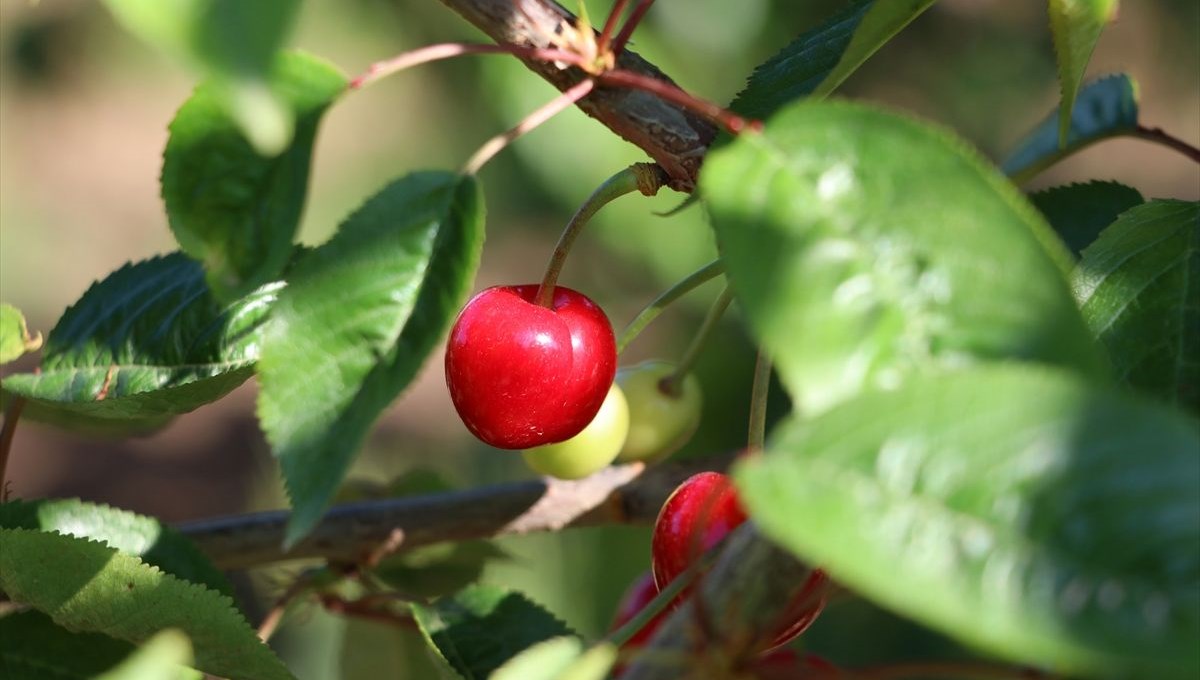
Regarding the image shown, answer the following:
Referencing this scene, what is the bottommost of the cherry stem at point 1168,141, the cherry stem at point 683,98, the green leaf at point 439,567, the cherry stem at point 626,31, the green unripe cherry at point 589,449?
the green leaf at point 439,567

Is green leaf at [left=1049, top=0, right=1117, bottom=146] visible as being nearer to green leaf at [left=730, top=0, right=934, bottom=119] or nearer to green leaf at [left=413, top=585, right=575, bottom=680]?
green leaf at [left=730, top=0, right=934, bottom=119]

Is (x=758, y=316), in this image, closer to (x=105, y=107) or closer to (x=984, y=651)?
(x=984, y=651)

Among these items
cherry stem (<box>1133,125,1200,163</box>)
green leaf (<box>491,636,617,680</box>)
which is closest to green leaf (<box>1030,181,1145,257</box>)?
cherry stem (<box>1133,125,1200,163</box>)

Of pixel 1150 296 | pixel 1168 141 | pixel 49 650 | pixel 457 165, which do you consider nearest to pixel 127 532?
pixel 49 650

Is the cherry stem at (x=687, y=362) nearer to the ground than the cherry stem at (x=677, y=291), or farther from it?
nearer to the ground

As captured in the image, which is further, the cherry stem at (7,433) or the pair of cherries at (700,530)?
the cherry stem at (7,433)

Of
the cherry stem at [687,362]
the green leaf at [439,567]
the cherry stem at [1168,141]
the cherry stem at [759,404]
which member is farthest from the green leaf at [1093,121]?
the green leaf at [439,567]

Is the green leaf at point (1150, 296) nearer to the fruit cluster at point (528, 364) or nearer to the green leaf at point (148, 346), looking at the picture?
the fruit cluster at point (528, 364)
